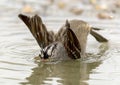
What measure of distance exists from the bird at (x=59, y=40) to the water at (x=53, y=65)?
103 millimetres

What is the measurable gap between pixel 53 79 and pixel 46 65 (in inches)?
14.1

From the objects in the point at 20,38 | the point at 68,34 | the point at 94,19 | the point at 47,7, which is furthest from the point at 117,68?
the point at 47,7

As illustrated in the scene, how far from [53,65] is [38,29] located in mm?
330

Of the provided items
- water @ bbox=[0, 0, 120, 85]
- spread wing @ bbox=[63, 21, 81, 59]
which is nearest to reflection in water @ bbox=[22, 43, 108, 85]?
water @ bbox=[0, 0, 120, 85]

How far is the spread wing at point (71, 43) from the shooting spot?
12.3 feet

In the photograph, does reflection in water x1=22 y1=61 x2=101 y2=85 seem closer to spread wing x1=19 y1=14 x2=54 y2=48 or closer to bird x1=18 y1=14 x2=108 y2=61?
bird x1=18 y1=14 x2=108 y2=61

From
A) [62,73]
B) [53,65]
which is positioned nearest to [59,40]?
[53,65]

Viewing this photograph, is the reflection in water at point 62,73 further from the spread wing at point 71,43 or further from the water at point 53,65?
the spread wing at point 71,43

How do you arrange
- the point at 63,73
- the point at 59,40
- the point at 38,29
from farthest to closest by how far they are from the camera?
the point at 59,40 → the point at 38,29 → the point at 63,73

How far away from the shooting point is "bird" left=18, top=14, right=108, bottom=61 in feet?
12.4

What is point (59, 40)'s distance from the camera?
3998 mm

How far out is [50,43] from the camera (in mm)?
3994

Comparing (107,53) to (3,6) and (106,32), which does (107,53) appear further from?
(3,6)

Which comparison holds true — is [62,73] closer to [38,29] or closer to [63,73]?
[63,73]
